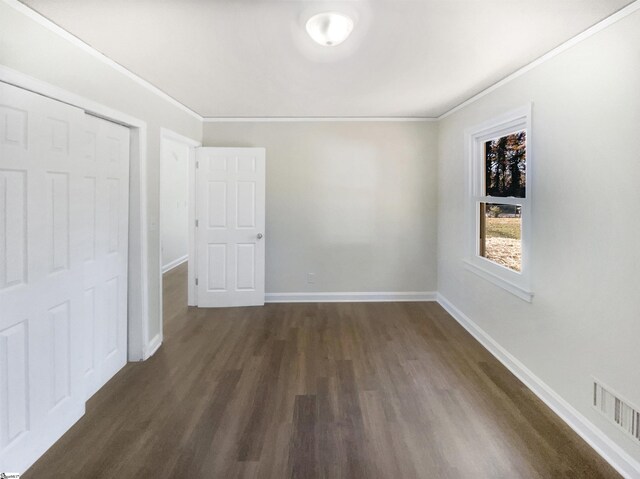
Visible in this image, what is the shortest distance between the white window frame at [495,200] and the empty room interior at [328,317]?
0.02 meters

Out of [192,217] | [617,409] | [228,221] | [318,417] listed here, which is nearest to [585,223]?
[617,409]

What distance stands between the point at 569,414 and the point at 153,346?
3245 millimetres

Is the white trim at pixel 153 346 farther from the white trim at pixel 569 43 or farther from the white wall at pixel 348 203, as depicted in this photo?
the white trim at pixel 569 43

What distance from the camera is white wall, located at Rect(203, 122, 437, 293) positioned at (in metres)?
4.57

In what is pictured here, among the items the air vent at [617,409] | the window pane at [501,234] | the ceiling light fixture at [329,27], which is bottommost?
the air vent at [617,409]

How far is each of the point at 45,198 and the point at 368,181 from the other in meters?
3.52

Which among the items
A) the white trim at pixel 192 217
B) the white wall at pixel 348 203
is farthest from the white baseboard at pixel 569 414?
the white trim at pixel 192 217

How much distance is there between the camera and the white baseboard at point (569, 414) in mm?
1779

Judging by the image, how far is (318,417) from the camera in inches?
87.3

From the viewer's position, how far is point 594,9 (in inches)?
71.3

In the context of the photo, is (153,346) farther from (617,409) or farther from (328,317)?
(617,409)

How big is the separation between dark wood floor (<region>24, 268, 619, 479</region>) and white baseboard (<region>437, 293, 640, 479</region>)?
58mm

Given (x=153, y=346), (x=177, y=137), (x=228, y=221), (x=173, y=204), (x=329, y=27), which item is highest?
(x=329, y=27)

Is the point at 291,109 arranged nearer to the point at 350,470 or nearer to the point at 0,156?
the point at 0,156
